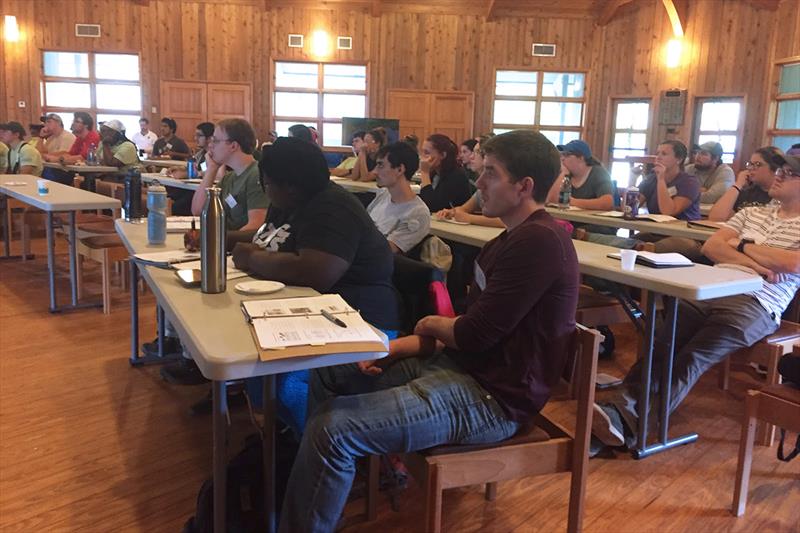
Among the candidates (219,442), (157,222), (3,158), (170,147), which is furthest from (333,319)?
(170,147)

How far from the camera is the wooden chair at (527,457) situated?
5.17 feet

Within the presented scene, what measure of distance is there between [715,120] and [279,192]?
9.22 metres

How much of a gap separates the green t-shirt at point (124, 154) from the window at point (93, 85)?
4603 millimetres

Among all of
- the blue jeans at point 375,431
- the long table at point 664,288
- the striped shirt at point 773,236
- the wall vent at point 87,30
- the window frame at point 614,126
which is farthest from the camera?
the wall vent at point 87,30

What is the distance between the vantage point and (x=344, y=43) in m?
11.4

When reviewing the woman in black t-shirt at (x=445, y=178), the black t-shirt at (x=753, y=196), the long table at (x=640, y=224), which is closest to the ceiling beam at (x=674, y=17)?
the black t-shirt at (x=753, y=196)

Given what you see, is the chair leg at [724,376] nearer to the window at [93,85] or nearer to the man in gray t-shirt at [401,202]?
the man in gray t-shirt at [401,202]

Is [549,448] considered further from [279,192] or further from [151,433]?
[151,433]

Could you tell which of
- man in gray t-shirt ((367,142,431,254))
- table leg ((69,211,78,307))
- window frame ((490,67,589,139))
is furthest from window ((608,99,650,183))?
table leg ((69,211,78,307))

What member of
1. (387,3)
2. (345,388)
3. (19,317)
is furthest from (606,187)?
(387,3)

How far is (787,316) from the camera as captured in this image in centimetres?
342

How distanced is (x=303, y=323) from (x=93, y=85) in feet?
36.8

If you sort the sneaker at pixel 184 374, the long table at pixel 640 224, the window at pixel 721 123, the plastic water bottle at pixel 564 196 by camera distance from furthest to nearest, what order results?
1. the window at pixel 721 123
2. the plastic water bottle at pixel 564 196
3. the long table at pixel 640 224
4. the sneaker at pixel 184 374

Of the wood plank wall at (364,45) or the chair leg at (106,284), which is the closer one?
the chair leg at (106,284)
